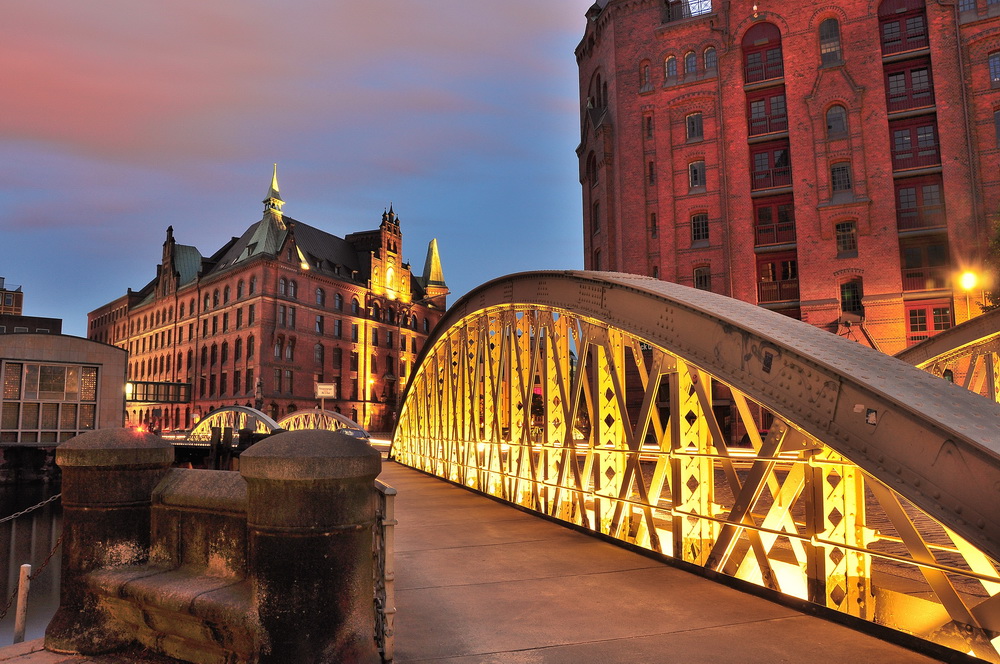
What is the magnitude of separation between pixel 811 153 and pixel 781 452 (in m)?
36.5

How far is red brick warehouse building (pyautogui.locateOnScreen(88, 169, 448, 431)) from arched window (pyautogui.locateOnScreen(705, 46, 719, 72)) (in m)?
45.1

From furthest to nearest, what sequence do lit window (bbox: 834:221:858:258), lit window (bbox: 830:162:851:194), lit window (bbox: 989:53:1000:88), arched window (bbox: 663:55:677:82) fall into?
arched window (bbox: 663:55:677:82) < lit window (bbox: 830:162:851:194) < lit window (bbox: 834:221:858:258) < lit window (bbox: 989:53:1000:88)

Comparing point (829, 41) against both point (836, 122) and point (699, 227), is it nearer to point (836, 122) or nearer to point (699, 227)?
point (836, 122)

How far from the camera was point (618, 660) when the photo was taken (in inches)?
187

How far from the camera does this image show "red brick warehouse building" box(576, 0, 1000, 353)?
35094 mm

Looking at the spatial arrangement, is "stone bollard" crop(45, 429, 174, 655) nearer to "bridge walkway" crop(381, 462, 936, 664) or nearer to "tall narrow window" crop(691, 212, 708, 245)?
"bridge walkway" crop(381, 462, 936, 664)

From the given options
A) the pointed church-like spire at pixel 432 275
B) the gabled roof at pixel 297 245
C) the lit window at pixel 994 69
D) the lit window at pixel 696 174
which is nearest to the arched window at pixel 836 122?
the lit window at pixel 994 69

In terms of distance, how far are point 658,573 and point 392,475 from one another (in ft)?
47.4

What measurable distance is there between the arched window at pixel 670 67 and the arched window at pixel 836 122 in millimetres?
9044

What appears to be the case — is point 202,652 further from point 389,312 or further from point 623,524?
point 389,312

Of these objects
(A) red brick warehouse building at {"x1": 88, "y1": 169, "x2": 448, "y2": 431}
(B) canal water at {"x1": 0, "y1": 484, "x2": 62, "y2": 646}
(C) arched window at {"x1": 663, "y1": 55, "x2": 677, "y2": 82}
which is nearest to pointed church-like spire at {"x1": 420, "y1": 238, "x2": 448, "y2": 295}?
(A) red brick warehouse building at {"x1": 88, "y1": 169, "x2": 448, "y2": 431}

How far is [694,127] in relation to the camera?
4106 cm

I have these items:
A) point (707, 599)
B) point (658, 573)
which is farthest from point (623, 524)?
point (707, 599)

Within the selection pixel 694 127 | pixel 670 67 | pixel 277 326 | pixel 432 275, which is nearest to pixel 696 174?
pixel 694 127
